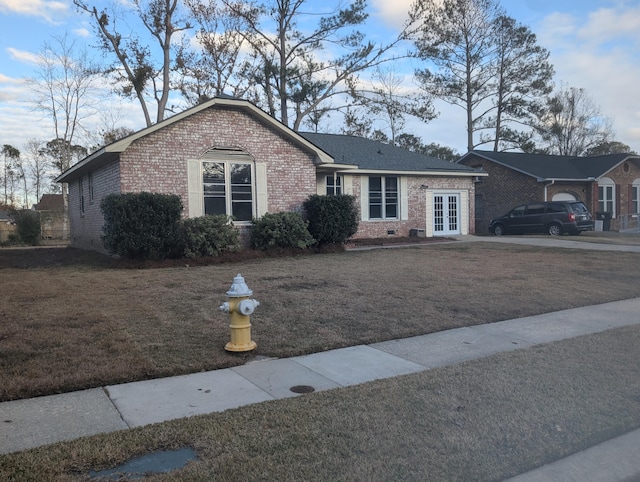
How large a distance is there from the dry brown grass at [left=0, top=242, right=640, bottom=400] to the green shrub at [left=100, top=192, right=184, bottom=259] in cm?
94

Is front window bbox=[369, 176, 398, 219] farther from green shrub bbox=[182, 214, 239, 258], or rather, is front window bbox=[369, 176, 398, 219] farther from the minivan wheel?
green shrub bbox=[182, 214, 239, 258]

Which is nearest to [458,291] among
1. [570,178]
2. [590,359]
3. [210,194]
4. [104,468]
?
[590,359]

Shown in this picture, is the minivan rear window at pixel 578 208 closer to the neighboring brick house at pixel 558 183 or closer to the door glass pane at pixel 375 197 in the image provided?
the neighboring brick house at pixel 558 183

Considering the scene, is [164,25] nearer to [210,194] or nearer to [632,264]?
[210,194]

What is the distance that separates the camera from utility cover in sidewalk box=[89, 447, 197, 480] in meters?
3.39

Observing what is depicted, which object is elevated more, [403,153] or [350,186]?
[403,153]

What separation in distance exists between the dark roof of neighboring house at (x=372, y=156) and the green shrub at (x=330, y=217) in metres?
3.71

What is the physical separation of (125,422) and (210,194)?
41.8 feet

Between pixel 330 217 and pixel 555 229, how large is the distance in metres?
13.4

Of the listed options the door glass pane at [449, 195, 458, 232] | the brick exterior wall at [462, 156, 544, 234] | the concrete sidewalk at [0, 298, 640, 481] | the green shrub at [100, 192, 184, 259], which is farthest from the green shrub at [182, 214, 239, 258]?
the brick exterior wall at [462, 156, 544, 234]

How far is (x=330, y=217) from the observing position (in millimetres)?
17594

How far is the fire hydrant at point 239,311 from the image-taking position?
19.8ft

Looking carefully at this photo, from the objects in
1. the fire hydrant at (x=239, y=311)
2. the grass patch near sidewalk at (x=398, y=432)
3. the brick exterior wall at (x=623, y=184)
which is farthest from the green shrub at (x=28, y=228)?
the brick exterior wall at (x=623, y=184)

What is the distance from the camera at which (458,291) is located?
33.3 ft
